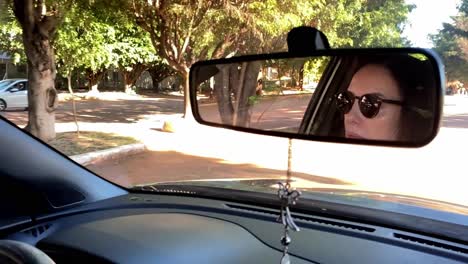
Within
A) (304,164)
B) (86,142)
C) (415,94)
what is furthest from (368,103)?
(86,142)

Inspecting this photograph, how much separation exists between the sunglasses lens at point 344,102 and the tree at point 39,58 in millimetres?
10182

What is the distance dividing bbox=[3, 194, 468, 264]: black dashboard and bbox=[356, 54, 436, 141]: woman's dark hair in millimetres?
454

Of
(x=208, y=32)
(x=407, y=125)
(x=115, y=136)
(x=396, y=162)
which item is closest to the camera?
(x=407, y=125)

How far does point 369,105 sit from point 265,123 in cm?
48

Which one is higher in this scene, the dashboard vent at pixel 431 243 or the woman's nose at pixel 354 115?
the woman's nose at pixel 354 115

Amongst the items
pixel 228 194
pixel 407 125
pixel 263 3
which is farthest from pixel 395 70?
pixel 263 3

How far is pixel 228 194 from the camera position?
288 cm

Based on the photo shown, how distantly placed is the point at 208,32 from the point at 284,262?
55.4 ft

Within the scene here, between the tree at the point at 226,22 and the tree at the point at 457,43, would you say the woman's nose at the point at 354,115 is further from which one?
the tree at the point at 457,43

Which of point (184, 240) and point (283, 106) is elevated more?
point (283, 106)

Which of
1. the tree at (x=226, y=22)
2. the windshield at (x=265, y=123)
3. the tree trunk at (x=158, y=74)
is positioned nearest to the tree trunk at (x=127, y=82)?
the tree trunk at (x=158, y=74)

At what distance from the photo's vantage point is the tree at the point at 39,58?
11305 mm

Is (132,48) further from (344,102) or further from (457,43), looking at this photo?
(344,102)

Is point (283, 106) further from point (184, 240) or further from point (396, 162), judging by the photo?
point (396, 162)
